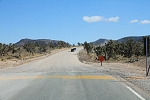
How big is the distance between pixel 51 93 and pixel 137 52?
4406cm

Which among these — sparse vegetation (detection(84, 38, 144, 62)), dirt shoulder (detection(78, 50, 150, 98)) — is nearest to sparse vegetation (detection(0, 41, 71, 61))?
sparse vegetation (detection(84, 38, 144, 62))

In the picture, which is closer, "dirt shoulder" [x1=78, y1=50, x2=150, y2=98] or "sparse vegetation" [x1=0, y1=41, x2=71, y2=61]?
"dirt shoulder" [x1=78, y1=50, x2=150, y2=98]

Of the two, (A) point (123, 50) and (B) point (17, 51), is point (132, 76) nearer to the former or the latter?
(A) point (123, 50)

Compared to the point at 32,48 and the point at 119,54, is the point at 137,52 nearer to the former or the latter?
the point at 119,54

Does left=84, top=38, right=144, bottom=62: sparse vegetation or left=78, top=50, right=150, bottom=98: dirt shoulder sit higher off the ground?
left=84, top=38, right=144, bottom=62: sparse vegetation

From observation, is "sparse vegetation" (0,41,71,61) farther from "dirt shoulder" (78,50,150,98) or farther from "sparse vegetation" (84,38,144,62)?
"dirt shoulder" (78,50,150,98)

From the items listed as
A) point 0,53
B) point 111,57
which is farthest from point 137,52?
point 0,53

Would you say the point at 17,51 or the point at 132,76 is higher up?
the point at 17,51

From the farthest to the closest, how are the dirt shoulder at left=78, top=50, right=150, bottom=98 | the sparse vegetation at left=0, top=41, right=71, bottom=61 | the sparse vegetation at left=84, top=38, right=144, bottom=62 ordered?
the sparse vegetation at left=0, top=41, right=71, bottom=61 < the sparse vegetation at left=84, top=38, right=144, bottom=62 < the dirt shoulder at left=78, top=50, right=150, bottom=98

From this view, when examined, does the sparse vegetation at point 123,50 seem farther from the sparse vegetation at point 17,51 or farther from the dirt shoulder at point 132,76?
the dirt shoulder at point 132,76

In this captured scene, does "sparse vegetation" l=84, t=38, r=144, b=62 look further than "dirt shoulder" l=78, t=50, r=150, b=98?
Yes

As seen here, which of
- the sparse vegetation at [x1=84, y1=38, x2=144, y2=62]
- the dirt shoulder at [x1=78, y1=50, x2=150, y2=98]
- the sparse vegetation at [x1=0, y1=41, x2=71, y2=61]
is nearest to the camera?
the dirt shoulder at [x1=78, y1=50, x2=150, y2=98]

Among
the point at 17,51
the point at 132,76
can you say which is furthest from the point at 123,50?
the point at 17,51

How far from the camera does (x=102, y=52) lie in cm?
5675
